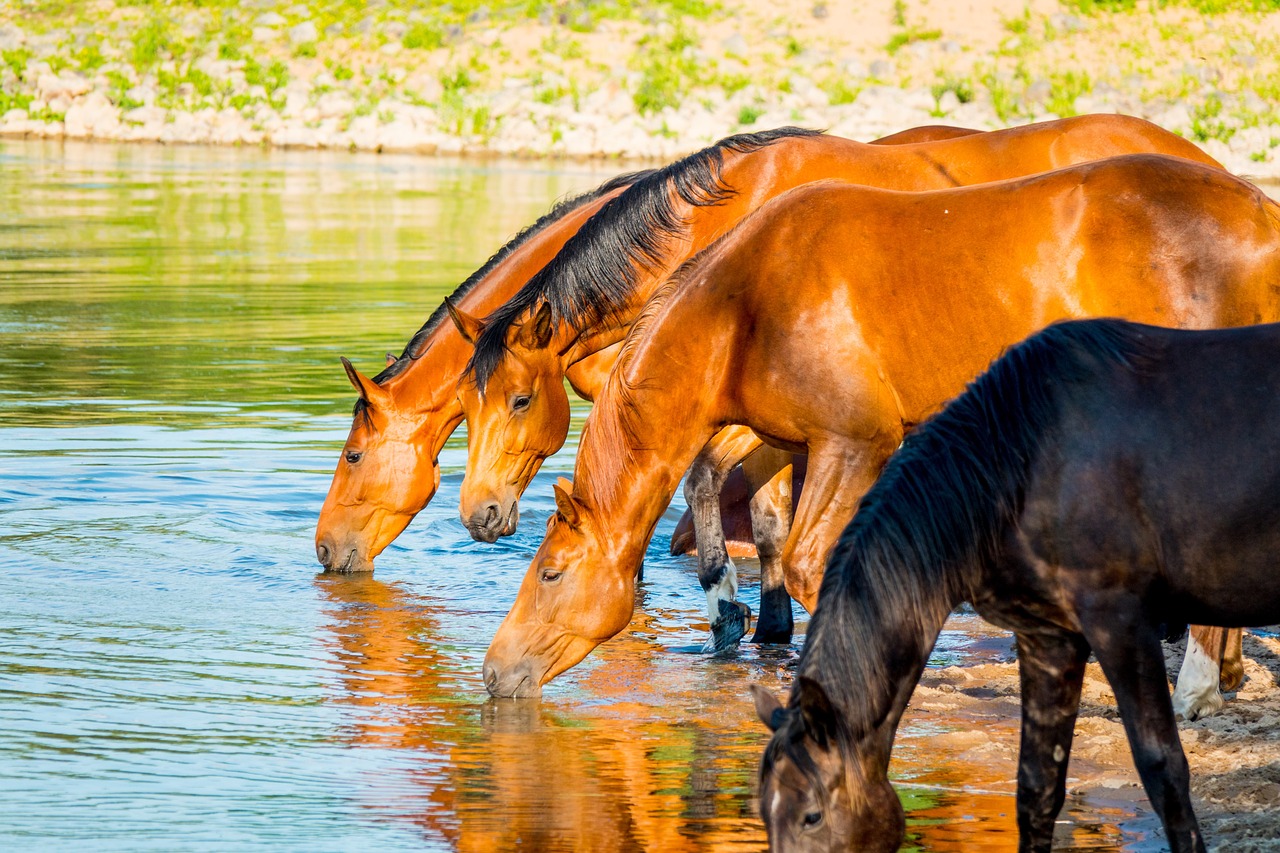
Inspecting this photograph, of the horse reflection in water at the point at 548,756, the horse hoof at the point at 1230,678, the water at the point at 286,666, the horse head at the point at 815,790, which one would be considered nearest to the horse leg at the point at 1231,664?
the horse hoof at the point at 1230,678

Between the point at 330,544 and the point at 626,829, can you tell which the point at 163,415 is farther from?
the point at 626,829

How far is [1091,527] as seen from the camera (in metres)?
4.16

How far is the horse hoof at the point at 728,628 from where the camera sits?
7.14m

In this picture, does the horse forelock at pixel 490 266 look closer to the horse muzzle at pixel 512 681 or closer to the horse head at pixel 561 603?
the horse head at pixel 561 603

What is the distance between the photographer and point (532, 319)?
286 inches

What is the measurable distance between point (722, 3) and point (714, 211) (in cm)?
4109

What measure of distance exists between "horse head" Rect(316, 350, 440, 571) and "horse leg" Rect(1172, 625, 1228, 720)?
414cm

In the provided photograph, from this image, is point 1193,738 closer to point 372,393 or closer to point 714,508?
point 714,508

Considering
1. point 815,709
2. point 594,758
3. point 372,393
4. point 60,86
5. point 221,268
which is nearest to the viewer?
point 815,709

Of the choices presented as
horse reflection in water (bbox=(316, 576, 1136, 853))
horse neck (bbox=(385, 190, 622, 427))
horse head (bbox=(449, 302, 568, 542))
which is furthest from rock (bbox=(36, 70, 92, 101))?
horse reflection in water (bbox=(316, 576, 1136, 853))

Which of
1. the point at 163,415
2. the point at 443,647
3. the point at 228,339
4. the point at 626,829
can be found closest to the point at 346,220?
the point at 228,339

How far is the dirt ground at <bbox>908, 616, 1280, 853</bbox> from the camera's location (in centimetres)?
479

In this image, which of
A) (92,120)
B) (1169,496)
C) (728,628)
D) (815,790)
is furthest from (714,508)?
(92,120)

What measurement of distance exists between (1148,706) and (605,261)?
3.71 meters
